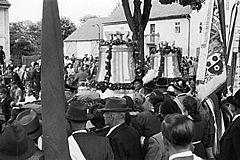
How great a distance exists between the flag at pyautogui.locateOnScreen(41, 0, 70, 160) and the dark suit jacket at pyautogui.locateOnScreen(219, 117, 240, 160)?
99.7 inches

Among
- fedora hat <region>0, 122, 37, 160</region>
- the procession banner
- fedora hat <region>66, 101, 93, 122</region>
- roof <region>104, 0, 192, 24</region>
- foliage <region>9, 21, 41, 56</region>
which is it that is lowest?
fedora hat <region>0, 122, 37, 160</region>

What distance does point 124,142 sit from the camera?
5.20 metres

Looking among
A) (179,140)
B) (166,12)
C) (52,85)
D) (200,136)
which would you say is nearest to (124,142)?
(200,136)

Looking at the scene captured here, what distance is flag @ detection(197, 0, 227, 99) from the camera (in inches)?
262

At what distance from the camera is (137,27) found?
65.8 ft

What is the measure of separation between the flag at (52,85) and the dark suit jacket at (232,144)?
2.53 m

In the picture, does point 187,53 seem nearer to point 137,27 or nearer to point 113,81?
point 137,27

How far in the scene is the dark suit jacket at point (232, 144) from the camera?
5590 mm

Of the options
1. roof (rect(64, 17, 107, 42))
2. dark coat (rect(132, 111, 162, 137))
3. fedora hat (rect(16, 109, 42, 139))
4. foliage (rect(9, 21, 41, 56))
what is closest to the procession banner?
dark coat (rect(132, 111, 162, 137))

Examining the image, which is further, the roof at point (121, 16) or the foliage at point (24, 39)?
the foliage at point (24, 39)

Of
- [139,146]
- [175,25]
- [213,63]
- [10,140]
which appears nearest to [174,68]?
[213,63]

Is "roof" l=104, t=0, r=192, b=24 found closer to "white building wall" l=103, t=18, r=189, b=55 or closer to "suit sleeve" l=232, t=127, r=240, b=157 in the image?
"white building wall" l=103, t=18, r=189, b=55

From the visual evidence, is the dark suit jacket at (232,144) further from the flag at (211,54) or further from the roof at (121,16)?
the roof at (121,16)

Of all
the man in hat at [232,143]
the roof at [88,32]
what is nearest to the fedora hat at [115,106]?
the man in hat at [232,143]
